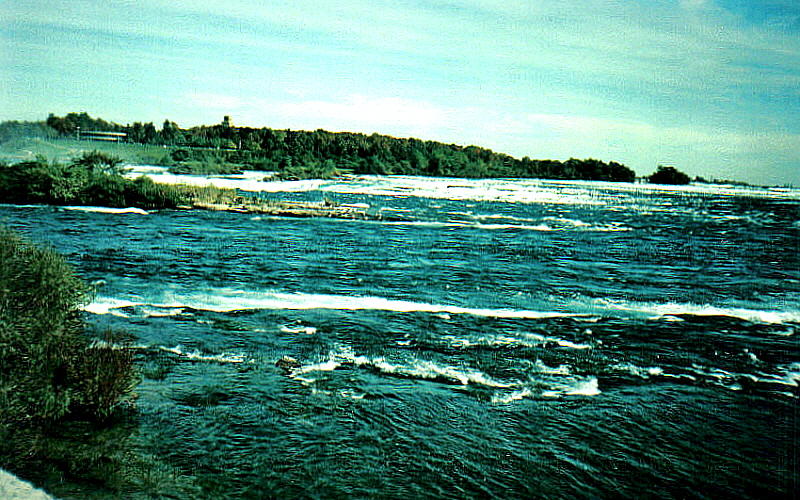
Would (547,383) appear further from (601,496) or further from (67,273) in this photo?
(67,273)

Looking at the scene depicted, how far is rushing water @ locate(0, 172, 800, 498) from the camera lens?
1045cm

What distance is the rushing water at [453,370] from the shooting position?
10.4 meters

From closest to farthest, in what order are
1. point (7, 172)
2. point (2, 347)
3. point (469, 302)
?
point (2, 347) < point (469, 302) < point (7, 172)

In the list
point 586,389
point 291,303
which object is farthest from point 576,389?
point 291,303

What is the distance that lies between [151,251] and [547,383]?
22.9 m

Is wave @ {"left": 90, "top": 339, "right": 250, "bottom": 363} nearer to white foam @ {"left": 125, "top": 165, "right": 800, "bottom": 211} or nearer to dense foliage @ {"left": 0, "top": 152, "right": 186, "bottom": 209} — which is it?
dense foliage @ {"left": 0, "top": 152, "right": 186, "bottom": 209}

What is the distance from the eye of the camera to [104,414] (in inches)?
437

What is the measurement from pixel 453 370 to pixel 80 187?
155 feet

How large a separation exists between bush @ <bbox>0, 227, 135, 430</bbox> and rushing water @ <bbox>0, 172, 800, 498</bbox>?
1042mm

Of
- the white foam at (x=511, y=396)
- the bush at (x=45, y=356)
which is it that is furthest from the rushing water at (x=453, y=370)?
the bush at (x=45, y=356)

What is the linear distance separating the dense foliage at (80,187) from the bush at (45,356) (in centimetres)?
4467

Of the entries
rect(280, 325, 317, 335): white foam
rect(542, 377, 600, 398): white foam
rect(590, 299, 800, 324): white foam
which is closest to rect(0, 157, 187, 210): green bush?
rect(280, 325, 317, 335): white foam

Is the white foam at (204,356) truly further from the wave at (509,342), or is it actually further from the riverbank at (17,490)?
the riverbank at (17,490)

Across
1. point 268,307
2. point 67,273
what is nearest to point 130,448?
point 67,273
